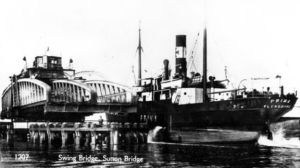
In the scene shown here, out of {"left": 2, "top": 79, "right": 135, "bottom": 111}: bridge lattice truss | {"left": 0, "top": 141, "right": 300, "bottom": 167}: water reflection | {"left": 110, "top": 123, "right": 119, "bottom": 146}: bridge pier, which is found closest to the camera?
{"left": 0, "top": 141, "right": 300, "bottom": 167}: water reflection

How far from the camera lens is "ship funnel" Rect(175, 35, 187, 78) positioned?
173 ft

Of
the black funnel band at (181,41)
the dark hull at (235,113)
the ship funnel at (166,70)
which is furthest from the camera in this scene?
the ship funnel at (166,70)

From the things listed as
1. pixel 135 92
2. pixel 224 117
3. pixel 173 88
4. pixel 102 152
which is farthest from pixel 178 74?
pixel 102 152

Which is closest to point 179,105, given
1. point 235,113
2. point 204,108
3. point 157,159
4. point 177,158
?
point 204,108

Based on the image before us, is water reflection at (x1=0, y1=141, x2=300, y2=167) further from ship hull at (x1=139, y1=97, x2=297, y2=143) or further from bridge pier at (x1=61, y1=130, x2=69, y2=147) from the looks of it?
bridge pier at (x1=61, y1=130, x2=69, y2=147)

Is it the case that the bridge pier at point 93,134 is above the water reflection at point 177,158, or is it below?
above

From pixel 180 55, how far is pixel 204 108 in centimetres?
1264

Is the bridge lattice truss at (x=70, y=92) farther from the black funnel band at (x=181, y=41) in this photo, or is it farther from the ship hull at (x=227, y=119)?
the ship hull at (x=227, y=119)

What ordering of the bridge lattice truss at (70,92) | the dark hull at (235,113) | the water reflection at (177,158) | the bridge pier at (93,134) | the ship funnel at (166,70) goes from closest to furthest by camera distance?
1. the water reflection at (177,158)
2. the dark hull at (235,113)
3. the bridge pier at (93,134)
4. the ship funnel at (166,70)
5. the bridge lattice truss at (70,92)

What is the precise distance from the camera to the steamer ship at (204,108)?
3950 cm

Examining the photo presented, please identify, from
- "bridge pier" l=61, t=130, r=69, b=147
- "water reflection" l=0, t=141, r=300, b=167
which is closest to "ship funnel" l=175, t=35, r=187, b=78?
"bridge pier" l=61, t=130, r=69, b=147

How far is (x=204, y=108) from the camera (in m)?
42.2

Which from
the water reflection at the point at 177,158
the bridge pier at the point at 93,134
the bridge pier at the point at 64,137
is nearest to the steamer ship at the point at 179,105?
the bridge pier at the point at 93,134

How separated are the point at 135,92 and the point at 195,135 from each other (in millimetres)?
17663
